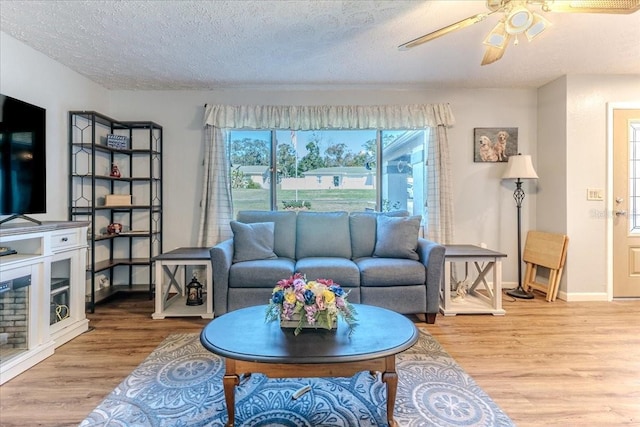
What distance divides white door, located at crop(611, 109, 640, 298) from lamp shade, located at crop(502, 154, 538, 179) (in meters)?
0.86

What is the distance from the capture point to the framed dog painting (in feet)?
13.4

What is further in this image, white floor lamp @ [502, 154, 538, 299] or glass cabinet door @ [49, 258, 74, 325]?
white floor lamp @ [502, 154, 538, 299]

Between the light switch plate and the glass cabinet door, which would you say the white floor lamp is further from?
the glass cabinet door

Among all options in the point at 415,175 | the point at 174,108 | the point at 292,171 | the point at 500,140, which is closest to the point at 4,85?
the point at 174,108

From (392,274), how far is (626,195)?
9.33ft

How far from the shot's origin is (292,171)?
4.06m

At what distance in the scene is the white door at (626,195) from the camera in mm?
3660

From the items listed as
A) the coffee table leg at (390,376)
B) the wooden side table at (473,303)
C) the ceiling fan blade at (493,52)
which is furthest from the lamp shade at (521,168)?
the coffee table leg at (390,376)

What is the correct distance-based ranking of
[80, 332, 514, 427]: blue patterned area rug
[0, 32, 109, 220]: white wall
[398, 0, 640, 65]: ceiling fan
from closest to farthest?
[80, 332, 514, 427]: blue patterned area rug
[398, 0, 640, 65]: ceiling fan
[0, 32, 109, 220]: white wall

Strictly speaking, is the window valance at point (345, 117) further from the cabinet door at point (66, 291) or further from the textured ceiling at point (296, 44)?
the cabinet door at point (66, 291)

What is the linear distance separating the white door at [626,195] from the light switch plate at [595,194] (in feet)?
0.46

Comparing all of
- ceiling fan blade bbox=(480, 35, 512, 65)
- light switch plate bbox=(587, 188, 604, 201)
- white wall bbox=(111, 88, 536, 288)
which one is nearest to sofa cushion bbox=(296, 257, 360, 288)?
white wall bbox=(111, 88, 536, 288)

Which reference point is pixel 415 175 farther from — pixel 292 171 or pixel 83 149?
pixel 83 149

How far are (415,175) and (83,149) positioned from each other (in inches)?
145
